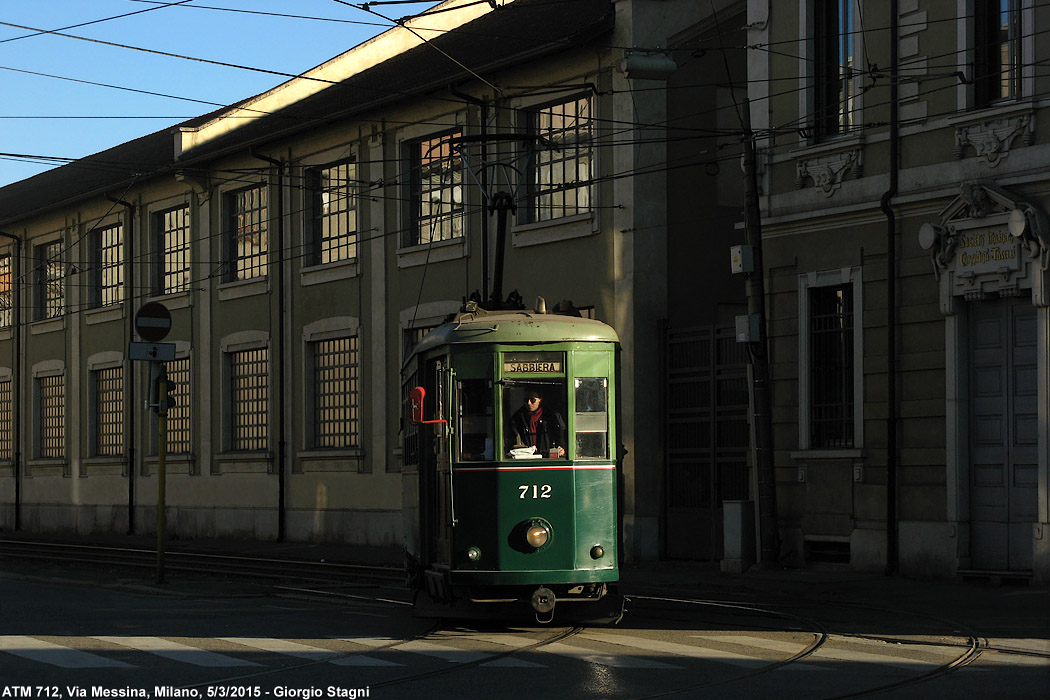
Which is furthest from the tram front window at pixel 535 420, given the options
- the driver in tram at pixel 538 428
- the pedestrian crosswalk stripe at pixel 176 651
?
the pedestrian crosswalk stripe at pixel 176 651

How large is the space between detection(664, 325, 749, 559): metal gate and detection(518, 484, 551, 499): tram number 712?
978 cm

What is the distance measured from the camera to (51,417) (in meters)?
42.5

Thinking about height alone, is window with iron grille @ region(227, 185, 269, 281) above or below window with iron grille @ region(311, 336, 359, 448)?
above

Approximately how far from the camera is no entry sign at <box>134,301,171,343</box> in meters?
18.8

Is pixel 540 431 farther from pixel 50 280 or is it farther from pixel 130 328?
pixel 50 280

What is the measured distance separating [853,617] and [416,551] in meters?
4.32

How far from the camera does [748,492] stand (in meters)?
22.7

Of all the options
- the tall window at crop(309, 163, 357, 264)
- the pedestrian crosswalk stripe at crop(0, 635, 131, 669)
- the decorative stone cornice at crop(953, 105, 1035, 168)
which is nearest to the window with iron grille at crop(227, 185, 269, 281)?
the tall window at crop(309, 163, 357, 264)

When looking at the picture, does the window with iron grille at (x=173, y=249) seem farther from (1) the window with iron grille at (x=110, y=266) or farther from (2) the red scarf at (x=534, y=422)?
(2) the red scarf at (x=534, y=422)

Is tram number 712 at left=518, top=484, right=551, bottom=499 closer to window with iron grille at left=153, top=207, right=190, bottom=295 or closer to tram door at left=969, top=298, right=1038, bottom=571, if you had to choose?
tram door at left=969, top=298, right=1038, bottom=571

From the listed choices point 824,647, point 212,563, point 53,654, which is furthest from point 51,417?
point 824,647

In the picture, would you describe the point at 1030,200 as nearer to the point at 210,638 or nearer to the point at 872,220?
the point at 872,220

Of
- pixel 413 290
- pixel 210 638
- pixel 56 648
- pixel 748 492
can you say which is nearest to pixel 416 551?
pixel 210 638

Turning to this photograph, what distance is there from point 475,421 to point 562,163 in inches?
522
